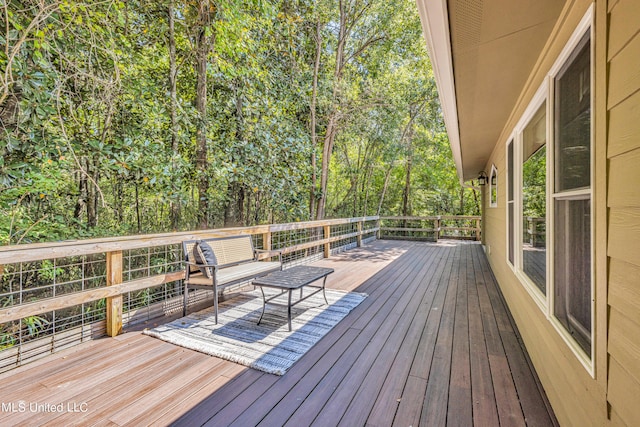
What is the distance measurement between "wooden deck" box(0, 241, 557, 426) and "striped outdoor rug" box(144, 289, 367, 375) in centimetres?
9

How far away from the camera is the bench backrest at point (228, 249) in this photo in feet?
11.0

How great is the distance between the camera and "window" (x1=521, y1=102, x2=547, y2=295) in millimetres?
2071

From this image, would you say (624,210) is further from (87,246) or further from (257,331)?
(87,246)

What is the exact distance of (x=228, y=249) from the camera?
3.75m

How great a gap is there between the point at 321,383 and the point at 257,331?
1020mm

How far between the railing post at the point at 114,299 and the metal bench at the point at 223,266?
2.08 ft

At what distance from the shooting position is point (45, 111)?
2895 millimetres

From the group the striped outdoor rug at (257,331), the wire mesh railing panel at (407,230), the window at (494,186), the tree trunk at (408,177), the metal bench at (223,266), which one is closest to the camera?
the striped outdoor rug at (257,331)

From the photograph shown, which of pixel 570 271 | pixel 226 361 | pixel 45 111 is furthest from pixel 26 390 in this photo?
pixel 570 271

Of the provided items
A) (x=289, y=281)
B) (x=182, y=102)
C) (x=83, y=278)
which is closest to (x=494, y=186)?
(x=289, y=281)

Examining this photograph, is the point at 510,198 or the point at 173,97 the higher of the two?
the point at 173,97

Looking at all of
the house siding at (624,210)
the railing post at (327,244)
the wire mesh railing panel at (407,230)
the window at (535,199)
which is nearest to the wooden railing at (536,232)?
the window at (535,199)

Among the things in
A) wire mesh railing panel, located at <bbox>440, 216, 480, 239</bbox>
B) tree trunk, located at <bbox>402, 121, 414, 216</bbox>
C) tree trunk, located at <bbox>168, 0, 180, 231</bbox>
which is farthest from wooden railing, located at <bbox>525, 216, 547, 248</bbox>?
tree trunk, located at <bbox>402, 121, 414, 216</bbox>

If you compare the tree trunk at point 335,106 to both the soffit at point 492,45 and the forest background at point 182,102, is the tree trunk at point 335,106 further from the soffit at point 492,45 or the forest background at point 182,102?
the soffit at point 492,45
